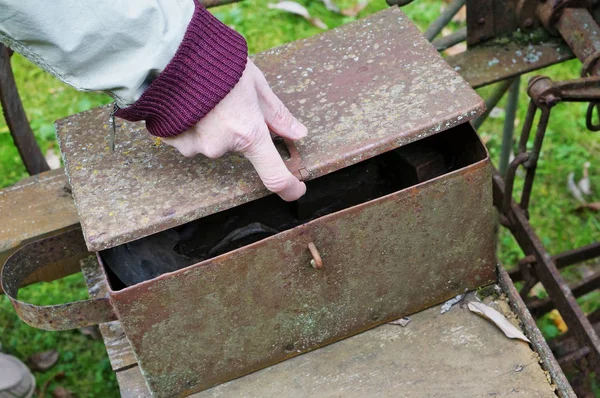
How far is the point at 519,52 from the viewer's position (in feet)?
6.95

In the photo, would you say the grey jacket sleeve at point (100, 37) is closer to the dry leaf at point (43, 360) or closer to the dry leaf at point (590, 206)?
the dry leaf at point (43, 360)

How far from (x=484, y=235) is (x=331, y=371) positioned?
0.48 metres

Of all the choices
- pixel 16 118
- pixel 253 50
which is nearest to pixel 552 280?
pixel 16 118

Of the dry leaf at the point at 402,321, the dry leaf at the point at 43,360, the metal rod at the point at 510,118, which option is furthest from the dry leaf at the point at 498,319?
the dry leaf at the point at 43,360

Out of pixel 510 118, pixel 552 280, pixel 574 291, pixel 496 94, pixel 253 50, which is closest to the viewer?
pixel 552 280

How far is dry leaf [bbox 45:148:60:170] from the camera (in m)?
3.40

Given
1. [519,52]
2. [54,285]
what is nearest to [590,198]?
[519,52]

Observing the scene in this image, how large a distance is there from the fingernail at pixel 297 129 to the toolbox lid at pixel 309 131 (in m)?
0.04

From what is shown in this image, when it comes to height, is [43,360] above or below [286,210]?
below

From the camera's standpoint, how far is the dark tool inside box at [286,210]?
64.5 inches

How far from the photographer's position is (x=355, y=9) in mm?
3926

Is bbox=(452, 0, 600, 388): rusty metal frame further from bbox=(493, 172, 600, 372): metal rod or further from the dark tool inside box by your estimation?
the dark tool inside box

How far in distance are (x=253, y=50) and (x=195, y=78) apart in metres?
2.53

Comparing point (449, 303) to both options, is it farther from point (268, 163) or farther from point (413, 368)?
point (268, 163)
